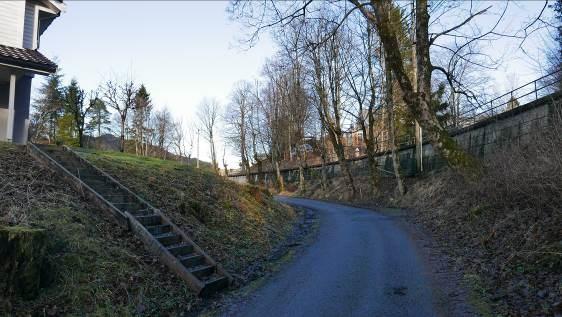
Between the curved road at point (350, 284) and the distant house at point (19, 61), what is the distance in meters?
11.4

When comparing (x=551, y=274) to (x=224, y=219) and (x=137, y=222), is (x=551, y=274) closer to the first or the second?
(x=137, y=222)

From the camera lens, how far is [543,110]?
15867mm

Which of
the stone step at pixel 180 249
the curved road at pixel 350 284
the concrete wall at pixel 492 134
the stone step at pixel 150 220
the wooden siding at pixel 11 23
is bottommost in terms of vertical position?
the curved road at pixel 350 284

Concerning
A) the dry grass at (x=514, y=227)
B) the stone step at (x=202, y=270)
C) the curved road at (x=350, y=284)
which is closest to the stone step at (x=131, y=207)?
the stone step at (x=202, y=270)

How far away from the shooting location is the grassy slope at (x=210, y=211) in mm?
10297

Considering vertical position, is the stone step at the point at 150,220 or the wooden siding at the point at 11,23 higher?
the wooden siding at the point at 11,23

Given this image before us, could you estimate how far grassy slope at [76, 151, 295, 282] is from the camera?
405 inches

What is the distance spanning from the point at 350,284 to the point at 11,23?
53.9 ft

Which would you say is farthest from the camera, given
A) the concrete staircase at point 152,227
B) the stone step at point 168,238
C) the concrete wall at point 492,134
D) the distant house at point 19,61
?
the distant house at point 19,61

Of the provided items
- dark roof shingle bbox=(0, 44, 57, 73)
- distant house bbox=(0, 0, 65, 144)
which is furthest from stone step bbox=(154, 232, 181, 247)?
dark roof shingle bbox=(0, 44, 57, 73)

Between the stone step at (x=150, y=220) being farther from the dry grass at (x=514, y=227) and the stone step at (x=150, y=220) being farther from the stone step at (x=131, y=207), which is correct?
the dry grass at (x=514, y=227)

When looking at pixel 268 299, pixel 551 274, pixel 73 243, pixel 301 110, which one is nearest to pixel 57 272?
pixel 73 243

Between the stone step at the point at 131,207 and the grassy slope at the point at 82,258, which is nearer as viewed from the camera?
the grassy slope at the point at 82,258

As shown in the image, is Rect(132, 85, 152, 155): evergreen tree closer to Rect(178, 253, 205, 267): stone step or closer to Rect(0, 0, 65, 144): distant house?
Rect(0, 0, 65, 144): distant house
